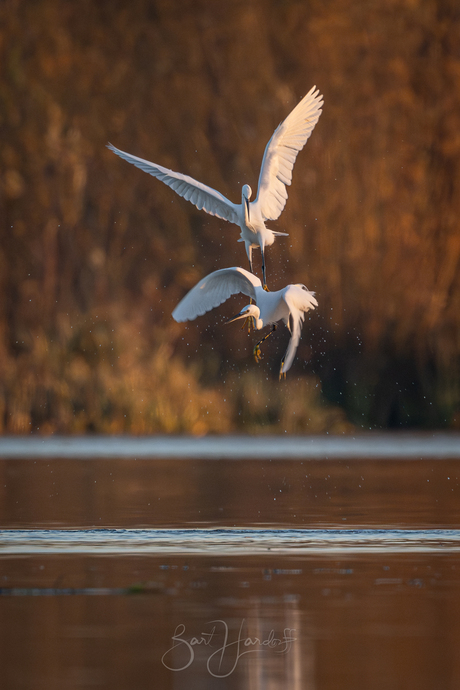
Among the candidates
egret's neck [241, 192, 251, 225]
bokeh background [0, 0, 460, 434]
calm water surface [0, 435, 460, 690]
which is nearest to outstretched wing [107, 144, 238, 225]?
egret's neck [241, 192, 251, 225]

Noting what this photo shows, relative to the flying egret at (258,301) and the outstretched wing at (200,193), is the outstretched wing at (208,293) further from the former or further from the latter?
the outstretched wing at (200,193)

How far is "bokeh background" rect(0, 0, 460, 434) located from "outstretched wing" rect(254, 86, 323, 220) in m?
9.68

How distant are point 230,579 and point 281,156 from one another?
17.5ft

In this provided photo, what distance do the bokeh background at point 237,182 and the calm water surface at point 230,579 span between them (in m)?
7.08

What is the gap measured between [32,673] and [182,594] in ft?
6.65

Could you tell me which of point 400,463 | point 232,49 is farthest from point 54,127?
point 400,463

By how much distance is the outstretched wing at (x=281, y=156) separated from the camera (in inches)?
526

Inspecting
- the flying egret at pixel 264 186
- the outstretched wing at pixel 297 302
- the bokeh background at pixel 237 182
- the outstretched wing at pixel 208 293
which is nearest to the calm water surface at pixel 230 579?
the outstretched wing at pixel 297 302

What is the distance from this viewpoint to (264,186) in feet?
44.2

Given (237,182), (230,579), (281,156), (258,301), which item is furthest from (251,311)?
(237,182)

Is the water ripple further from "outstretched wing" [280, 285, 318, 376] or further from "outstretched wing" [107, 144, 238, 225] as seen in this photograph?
"outstretched wing" [107, 144, 238, 225]

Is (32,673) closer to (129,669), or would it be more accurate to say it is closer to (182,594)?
(129,669)

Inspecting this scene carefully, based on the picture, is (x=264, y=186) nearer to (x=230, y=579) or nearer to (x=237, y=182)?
(x=230, y=579)

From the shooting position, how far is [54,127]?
2511cm
